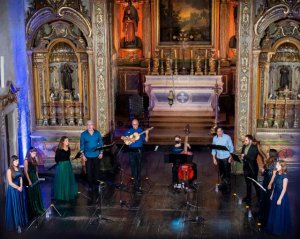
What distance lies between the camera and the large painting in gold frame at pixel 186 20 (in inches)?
842

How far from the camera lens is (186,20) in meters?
21.5

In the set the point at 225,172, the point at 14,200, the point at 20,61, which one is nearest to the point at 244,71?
the point at 225,172

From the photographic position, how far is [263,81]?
567 inches

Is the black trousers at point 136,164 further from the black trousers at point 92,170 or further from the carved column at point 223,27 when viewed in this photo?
the carved column at point 223,27

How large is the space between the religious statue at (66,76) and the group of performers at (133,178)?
8.92 feet

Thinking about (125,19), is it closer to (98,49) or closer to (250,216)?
(98,49)

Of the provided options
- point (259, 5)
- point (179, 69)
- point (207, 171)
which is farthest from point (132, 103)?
point (259, 5)

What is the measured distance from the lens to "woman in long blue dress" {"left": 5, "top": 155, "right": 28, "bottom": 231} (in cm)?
1055

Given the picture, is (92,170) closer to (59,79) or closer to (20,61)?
(59,79)

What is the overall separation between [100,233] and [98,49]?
5.39 m

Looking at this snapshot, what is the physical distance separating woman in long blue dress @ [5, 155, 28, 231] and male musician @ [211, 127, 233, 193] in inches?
178

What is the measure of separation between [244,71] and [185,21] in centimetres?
803

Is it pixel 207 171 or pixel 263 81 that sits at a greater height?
pixel 263 81

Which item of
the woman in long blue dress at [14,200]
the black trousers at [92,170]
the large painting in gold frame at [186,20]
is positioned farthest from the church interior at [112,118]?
the large painting in gold frame at [186,20]
